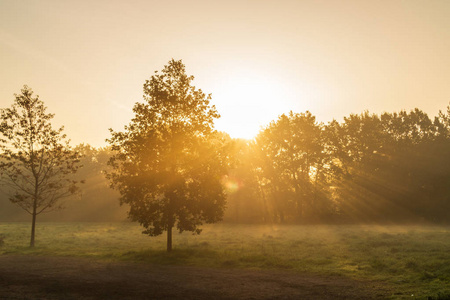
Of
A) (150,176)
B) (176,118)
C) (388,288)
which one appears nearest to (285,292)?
(388,288)

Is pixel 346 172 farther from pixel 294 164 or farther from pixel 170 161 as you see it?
pixel 170 161

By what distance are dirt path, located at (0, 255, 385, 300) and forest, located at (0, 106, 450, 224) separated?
4052cm

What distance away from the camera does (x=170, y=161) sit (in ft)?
78.4

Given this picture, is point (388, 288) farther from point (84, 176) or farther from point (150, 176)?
point (84, 176)

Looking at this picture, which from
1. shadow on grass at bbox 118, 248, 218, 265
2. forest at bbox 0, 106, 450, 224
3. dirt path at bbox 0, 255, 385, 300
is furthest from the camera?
forest at bbox 0, 106, 450, 224

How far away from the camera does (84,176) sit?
292 ft

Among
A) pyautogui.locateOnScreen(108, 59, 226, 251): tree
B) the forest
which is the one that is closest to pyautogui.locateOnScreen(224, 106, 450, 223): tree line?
the forest

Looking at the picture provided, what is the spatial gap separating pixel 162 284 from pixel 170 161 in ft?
36.3

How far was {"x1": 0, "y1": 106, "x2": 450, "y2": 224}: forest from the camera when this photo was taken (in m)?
57.4

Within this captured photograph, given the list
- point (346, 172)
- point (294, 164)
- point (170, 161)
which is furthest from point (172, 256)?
point (346, 172)

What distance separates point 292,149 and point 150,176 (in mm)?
43726

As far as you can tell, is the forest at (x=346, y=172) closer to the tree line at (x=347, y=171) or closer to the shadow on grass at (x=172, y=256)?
the tree line at (x=347, y=171)

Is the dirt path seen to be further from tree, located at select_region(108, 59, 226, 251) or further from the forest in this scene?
the forest

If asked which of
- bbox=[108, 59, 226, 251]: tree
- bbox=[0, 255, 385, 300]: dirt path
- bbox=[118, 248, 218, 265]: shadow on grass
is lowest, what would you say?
bbox=[118, 248, 218, 265]: shadow on grass
